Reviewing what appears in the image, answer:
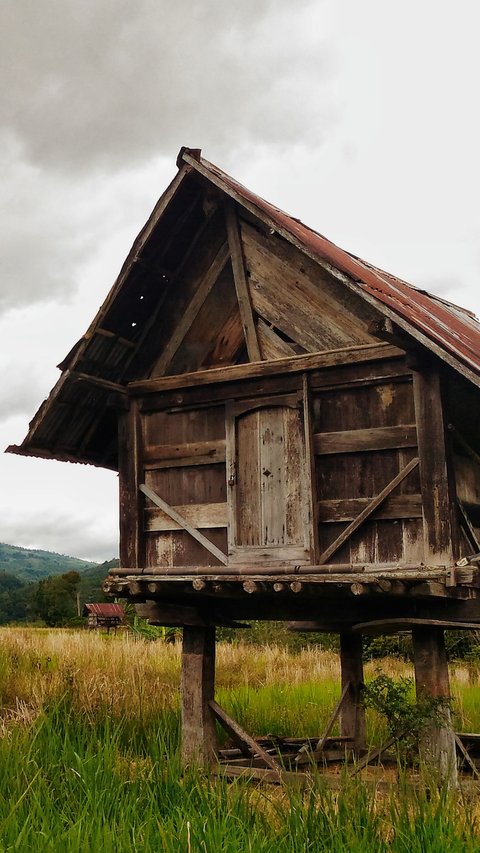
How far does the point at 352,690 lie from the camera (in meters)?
11.5

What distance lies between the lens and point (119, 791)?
21.1 feet

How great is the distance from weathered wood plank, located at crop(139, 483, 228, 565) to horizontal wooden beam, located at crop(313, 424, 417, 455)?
60.1 inches

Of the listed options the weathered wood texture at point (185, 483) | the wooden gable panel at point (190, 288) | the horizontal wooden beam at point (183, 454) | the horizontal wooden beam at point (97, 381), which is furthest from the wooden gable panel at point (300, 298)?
the horizontal wooden beam at point (97, 381)

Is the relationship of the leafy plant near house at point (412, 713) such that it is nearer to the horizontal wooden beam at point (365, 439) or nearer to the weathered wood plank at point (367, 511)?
the weathered wood plank at point (367, 511)

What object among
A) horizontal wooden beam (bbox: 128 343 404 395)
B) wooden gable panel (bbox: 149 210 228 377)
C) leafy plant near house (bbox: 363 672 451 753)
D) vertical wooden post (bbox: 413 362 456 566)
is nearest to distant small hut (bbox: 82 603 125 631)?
wooden gable panel (bbox: 149 210 228 377)

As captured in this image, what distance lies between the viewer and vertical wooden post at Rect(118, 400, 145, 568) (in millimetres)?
9930

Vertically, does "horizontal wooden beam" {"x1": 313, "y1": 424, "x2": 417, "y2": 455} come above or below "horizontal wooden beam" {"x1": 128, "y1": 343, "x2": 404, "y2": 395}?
below

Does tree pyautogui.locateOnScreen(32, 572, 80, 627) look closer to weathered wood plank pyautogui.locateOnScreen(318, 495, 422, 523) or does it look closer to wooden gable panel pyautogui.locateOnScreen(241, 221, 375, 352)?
wooden gable panel pyautogui.locateOnScreen(241, 221, 375, 352)

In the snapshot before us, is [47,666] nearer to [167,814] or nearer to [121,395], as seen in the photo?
[121,395]

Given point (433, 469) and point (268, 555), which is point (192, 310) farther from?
point (433, 469)

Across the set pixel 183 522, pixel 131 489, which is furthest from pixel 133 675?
pixel 183 522

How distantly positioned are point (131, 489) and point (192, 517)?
898mm

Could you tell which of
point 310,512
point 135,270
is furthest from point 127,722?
point 135,270

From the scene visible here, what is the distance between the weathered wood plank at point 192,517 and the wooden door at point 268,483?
0.19 m
